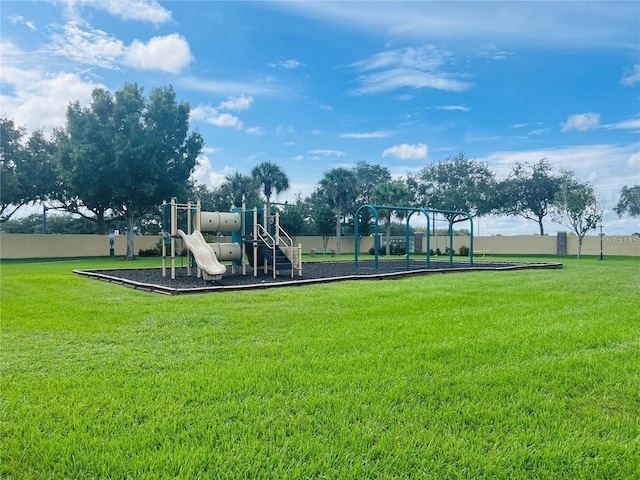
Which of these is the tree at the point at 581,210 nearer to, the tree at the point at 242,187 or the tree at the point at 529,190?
the tree at the point at 529,190

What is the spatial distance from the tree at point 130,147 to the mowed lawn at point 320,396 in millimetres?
19254

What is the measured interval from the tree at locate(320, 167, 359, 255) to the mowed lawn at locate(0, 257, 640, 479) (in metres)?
27.1

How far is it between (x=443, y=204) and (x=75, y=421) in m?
39.2

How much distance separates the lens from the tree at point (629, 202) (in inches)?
1363

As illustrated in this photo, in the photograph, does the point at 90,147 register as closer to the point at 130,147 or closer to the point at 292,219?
the point at 130,147

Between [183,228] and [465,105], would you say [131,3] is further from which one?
[465,105]

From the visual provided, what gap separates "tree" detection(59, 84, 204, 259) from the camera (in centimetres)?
2267

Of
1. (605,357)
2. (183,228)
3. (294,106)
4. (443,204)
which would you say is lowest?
(605,357)

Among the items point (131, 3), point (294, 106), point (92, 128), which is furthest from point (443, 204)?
point (131, 3)

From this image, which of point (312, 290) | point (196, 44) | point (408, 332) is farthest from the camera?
point (196, 44)

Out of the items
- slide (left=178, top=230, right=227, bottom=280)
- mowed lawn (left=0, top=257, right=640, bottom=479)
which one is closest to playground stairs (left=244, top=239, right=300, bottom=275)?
slide (left=178, top=230, right=227, bottom=280)

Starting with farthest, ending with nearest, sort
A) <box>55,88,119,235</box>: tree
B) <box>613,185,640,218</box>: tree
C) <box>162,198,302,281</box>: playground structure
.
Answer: <box>613,185,640,218</box>: tree
<box>55,88,119,235</box>: tree
<box>162,198,302,281</box>: playground structure

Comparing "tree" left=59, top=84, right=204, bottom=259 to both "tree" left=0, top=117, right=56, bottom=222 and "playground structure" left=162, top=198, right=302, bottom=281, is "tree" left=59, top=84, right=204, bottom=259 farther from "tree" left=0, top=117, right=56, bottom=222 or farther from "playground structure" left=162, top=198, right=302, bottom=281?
"playground structure" left=162, top=198, right=302, bottom=281

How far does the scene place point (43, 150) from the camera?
88.4 ft
